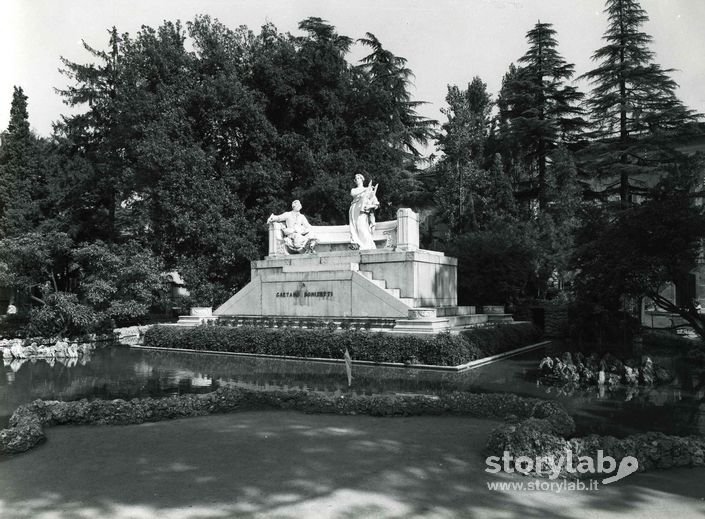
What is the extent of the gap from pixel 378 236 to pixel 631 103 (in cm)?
1610

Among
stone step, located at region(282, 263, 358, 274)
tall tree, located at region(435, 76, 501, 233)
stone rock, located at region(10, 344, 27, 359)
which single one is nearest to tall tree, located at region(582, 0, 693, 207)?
tall tree, located at region(435, 76, 501, 233)

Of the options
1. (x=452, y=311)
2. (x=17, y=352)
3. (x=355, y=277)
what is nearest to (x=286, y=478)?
(x=355, y=277)

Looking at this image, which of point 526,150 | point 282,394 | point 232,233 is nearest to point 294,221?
point 232,233

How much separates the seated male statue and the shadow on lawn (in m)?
14.4

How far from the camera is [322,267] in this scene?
780 inches

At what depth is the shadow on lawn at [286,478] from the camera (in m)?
4.60

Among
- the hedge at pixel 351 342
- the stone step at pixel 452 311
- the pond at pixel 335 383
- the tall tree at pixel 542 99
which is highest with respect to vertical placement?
the tall tree at pixel 542 99

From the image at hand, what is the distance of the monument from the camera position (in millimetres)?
18016

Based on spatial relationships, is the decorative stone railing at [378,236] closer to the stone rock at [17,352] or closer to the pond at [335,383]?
the pond at [335,383]

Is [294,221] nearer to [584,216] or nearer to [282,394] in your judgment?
[584,216]

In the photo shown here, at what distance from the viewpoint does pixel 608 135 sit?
29.7 meters

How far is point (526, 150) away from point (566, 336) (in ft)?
47.8

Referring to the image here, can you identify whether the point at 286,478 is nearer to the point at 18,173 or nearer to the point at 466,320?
the point at 466,320

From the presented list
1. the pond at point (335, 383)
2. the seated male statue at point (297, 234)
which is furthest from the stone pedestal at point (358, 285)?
the pond at point (335, 383)
